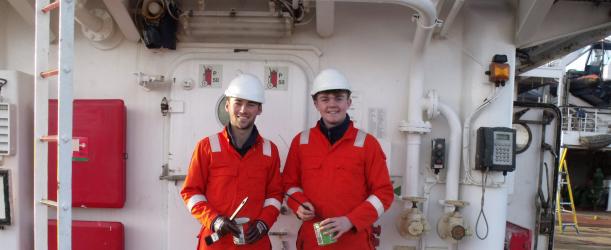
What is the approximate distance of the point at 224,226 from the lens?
2.05 meters

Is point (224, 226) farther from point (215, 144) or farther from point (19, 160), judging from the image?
point (19, 160)

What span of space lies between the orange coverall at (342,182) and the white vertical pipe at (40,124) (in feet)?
4.02

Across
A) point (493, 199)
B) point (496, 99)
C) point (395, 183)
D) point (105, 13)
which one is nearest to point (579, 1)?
point (496, 99)

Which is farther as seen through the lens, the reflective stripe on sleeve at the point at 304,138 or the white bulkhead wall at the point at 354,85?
the white bulkhead wall at the point at 354,85

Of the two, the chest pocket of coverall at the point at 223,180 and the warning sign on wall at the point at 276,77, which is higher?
the warning sign on wall at the point at 276,77

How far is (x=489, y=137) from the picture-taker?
271 centimetres

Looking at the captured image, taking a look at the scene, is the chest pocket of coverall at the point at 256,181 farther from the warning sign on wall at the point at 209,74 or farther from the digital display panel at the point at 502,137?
the digital display panel at the point at 502,137

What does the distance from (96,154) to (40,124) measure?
114 cm

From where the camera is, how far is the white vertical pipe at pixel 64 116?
1522mm

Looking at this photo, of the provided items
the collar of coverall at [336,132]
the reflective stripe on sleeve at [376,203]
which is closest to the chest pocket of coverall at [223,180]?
the collar of coverall at [336,132]

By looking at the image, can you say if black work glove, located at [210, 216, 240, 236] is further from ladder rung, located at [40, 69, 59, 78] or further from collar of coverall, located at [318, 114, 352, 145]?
ladder rung, located at [40, 69, 59, 78]

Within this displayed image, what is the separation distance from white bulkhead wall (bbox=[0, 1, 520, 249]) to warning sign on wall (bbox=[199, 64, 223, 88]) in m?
0.06

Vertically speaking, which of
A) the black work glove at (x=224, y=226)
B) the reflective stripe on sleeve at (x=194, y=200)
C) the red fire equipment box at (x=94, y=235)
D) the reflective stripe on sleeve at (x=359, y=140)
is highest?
the reflective stripe on sleeve at (x=359, y=140)

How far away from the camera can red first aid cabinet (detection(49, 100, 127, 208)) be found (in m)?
2.74
